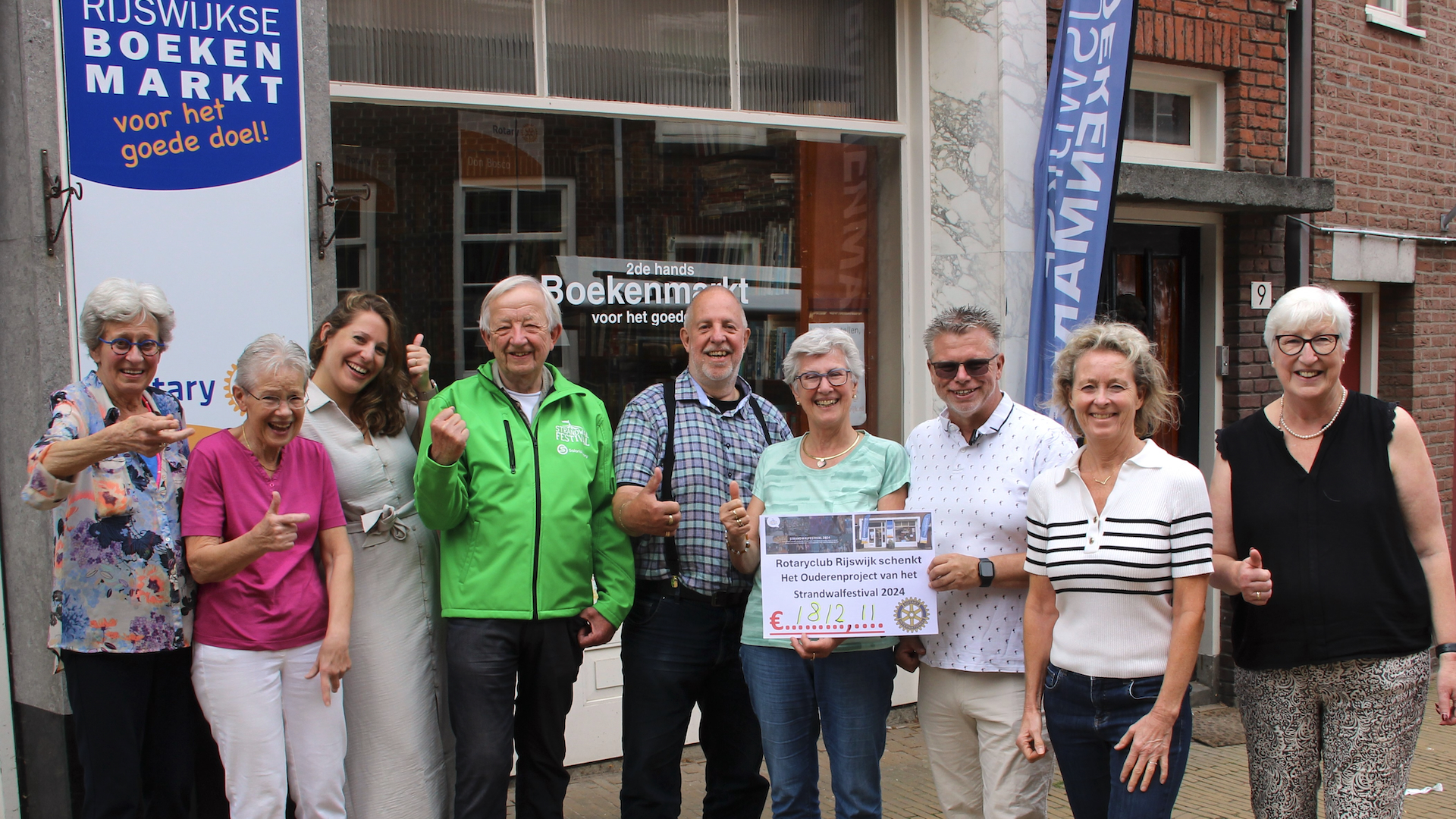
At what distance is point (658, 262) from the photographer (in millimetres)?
5582

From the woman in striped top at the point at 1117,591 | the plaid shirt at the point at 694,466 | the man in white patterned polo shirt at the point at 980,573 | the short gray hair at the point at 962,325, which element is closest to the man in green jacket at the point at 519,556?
the plaid shirt at the point at 694,466

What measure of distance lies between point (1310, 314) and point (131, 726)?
11.5 feet

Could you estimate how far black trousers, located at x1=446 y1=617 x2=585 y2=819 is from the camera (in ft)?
11.4

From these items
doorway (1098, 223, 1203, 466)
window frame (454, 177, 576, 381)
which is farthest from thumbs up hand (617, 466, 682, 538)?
doorway (1098, 223, 1203, 466)

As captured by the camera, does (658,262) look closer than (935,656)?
No

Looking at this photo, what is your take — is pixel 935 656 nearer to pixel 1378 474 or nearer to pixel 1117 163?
pixel 1378 474

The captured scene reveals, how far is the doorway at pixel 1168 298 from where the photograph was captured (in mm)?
6746

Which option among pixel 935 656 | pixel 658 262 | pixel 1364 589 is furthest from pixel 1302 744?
pixel 658 262

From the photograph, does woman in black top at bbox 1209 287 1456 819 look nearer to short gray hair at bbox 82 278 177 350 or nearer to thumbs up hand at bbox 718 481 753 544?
thumbs up hand at bbox 718 481 753 544

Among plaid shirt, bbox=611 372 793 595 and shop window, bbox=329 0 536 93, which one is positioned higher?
shop window, bbox=329 0 536 93

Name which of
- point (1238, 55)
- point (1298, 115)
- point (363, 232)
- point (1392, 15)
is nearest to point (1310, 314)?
point (363, 232)

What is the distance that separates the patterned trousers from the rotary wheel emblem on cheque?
1.01 meters

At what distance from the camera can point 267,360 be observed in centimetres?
314

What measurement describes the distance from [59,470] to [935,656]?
246 cm
